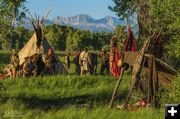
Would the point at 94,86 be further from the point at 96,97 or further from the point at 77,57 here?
the point at 77,57

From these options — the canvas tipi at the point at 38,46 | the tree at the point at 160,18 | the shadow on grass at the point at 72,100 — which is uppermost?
the tree at the point at 160,18

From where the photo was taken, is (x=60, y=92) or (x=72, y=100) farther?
(x=60, y=92)

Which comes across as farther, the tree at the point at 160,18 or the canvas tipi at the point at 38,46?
the canvas tipi at the point at 38,46

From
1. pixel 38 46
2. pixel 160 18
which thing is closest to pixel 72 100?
pixel 160 18

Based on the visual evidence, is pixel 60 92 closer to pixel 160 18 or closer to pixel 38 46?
pixel 160 18

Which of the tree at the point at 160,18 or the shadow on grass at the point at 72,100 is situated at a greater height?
the tree at the point at 160,18

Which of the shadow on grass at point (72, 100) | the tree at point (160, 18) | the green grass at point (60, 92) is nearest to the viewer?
the tree at point (160, 18)

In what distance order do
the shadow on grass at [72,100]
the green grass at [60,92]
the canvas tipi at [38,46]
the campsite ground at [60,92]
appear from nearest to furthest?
the campsite ground at [60,92] → the green grass at [60,92] → the shadow on grass at [72,100] → the canvas tipi at [38,46]

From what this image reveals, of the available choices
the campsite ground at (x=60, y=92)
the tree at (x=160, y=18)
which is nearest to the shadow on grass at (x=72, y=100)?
the campsite ground at (x=60, y=92)

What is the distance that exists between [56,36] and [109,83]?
345ft

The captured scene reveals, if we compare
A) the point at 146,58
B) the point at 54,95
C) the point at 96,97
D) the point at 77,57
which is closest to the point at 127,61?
the point at 146,58

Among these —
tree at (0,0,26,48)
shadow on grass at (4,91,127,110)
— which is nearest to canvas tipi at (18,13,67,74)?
tree at (0,0,26,48)

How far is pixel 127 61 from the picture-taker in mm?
21906

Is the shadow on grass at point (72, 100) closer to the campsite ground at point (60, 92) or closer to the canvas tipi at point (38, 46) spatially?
the campsite ground at point (60, 92)
